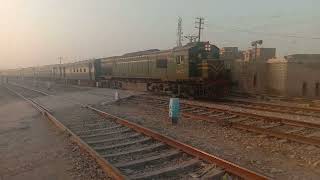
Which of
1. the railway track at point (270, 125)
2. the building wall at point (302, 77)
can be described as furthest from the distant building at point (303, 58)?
the railway track at point (270, 125)

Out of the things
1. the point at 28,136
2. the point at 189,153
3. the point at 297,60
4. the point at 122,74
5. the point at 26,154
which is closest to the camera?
the point at 189,153

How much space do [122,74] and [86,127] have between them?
69.4 ft

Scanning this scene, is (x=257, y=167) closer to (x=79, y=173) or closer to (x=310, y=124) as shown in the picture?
(x=79, y=173)

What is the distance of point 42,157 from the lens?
9086 millimetres

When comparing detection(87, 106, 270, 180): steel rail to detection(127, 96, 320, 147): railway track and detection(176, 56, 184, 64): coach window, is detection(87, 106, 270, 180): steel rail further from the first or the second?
detection(176, 56, 184, 64): coach window

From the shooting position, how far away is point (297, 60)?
28922 millimetres

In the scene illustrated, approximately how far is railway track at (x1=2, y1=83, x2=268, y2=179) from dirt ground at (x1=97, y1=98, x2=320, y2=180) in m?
0.59

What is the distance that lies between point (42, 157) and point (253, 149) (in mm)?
4887

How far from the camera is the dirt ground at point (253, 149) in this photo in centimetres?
725

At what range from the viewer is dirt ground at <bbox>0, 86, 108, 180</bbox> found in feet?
24.7

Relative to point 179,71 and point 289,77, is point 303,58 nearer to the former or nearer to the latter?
point 289,77

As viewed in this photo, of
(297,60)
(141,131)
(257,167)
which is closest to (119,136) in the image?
(141,131)

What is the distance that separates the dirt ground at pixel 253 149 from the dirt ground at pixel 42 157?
2798mm

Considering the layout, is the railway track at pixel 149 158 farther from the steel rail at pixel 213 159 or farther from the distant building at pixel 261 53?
the distant building at pixel 261 53
